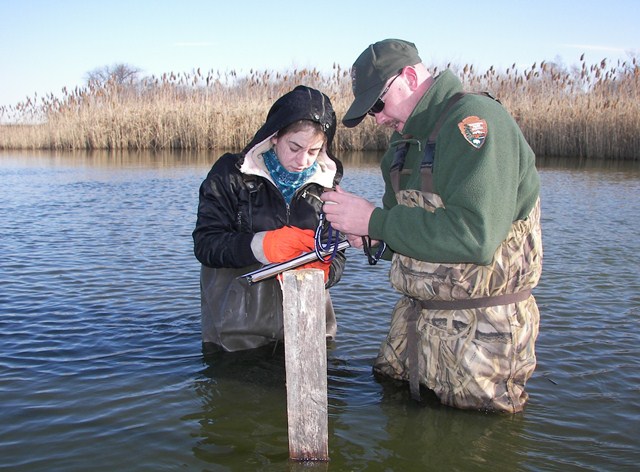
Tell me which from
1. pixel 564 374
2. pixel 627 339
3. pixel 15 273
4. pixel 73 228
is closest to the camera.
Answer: pixel 564 374

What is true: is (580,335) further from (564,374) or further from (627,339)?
(564,374)

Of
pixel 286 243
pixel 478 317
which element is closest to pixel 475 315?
pixel 478 317

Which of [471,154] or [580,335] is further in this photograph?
[580,335]

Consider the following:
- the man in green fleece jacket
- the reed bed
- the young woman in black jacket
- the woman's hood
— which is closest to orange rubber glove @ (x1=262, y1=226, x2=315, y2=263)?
the young woman in black jacket

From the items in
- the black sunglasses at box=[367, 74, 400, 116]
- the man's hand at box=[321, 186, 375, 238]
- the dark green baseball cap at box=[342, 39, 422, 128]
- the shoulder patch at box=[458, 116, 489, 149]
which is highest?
the dark green baseball cap at box=[342, 39, 422, 128]

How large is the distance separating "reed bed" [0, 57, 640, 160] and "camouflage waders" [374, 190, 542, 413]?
55.3 ft

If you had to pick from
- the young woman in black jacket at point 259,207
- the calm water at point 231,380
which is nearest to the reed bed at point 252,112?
the calm water at point 231,380

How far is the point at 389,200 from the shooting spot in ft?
12.7

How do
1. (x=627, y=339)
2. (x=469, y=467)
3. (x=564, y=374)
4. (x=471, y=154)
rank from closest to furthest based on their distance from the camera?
(x=471, y=154), (x=469, y=467), (x=564, y=374), (x=627, y=339)

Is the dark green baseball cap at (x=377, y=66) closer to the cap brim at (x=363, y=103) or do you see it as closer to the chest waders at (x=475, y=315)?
the cap brim at (x=363, y=103)

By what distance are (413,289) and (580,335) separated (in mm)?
2545

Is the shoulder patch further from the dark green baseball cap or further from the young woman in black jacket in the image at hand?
the young woman in black jacket

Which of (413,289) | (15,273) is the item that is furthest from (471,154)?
(15,273)

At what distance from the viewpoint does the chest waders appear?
315 centimetres
